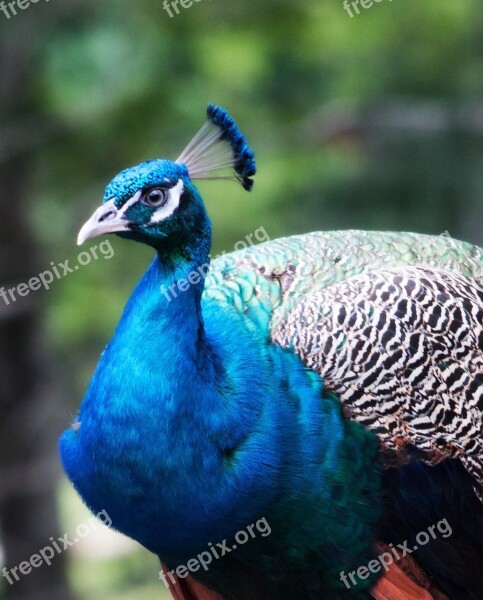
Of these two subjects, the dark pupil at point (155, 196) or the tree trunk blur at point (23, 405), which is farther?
the tree trunk blur at point (23, 405)

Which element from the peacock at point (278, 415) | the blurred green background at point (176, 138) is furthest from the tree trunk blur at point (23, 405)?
the peacock at point (278, 415)

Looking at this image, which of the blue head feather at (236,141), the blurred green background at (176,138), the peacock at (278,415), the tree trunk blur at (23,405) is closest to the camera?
the peacock at (278,415)

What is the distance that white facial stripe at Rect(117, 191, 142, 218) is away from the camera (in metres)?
2.58

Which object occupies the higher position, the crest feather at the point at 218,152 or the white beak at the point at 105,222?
the crest feather at the point at 218,152

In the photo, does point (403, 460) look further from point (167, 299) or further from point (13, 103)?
point (13, 103)

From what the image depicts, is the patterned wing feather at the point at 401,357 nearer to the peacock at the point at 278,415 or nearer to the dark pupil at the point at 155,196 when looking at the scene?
the peacock at the point at 278,415

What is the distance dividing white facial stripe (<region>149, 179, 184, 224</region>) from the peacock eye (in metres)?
0.01

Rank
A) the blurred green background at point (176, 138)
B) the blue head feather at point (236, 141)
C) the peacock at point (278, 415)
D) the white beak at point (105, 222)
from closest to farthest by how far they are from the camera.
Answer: the white beak at point (105, 222) < the peacock at point (278, 415) < the blue head feather at point (236, 141) < the blurred green background at point (176, 138)

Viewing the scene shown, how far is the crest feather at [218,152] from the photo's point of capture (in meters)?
2.83

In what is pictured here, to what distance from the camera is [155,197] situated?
262 cm

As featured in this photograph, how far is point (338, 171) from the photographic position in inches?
264

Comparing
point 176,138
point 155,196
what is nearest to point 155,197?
point 155,196

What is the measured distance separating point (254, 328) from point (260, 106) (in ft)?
13.5

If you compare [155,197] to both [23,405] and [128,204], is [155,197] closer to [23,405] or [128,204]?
[128,204]
